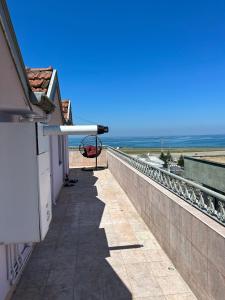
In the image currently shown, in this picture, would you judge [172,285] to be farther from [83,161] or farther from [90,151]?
[83,161]

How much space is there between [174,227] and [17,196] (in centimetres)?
268

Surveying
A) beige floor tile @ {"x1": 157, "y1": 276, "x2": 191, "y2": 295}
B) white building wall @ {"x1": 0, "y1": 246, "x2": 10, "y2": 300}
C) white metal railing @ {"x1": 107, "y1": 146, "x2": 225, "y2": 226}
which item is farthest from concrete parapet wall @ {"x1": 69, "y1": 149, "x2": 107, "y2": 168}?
white building wall @ {"x1": 0, "y1": 246, "x2": 10, "y2": 300}

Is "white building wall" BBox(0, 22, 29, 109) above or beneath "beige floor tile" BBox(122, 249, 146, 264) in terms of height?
above

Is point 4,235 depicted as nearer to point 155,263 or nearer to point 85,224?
point 155,263

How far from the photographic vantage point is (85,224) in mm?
6820

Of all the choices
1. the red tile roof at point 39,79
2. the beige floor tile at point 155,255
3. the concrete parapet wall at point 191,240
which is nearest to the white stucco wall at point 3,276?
the beige floor tile at point 155,255

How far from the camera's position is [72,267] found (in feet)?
15.1

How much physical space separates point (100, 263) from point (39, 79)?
4.96m

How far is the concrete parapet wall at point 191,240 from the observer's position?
297cm

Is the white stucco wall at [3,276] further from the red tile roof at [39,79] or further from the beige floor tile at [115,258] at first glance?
the red tile roof at [39,79]

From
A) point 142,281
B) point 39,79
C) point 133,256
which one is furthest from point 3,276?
point 39,79

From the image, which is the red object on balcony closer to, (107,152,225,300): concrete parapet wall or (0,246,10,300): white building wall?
(107,152,225,300): concrete parapet wall

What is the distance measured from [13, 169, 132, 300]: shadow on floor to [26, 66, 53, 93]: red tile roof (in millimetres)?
3429

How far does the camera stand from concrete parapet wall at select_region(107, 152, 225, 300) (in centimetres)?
297
